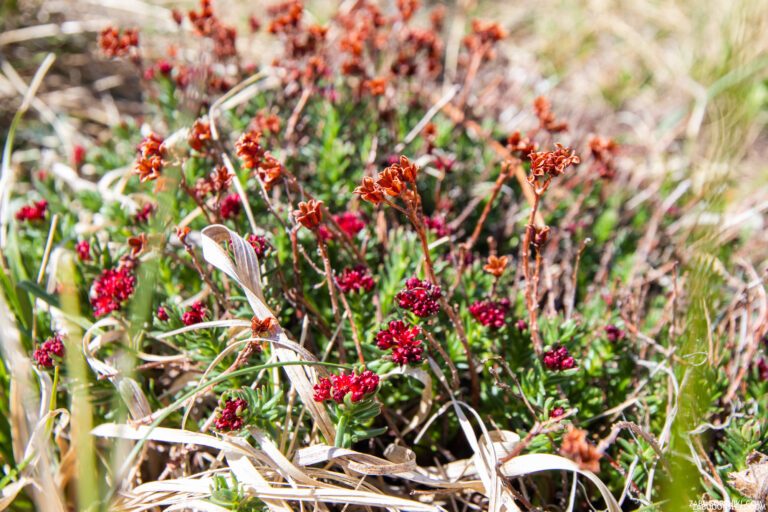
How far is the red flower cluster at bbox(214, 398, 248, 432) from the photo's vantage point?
1.94m

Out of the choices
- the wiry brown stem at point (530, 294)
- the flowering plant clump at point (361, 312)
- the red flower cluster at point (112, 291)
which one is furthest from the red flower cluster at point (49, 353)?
the wiry brown stem at point (530, 294)

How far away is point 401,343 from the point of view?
1995mm

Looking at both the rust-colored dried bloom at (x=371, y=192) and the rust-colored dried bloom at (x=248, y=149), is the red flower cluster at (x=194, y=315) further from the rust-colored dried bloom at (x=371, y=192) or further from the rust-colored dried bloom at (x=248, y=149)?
the rust-colored dried bloom at (x=371, y=192)

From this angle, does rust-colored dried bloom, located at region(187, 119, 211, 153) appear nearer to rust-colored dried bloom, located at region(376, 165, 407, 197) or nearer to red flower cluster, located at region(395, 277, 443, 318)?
rust-colored dried bloom, located at region(376, 165, 407, 197)

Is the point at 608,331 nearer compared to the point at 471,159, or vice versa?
the point at 608,331

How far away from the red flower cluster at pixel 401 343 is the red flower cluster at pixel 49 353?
1115 millimetres

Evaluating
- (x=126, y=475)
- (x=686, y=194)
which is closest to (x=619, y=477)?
(x=126, y=475)

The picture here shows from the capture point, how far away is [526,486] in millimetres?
2350

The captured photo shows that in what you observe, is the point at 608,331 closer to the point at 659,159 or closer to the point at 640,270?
the point at 640,270

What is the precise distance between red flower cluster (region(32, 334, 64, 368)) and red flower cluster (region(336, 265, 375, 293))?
3.25ft

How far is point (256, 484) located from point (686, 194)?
10.1ft

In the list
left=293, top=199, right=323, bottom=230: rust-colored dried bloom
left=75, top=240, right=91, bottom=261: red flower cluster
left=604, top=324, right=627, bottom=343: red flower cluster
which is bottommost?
left=604, top=324, right=627, bottom=343: red flower cluster

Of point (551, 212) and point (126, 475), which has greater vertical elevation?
point (551, 212)

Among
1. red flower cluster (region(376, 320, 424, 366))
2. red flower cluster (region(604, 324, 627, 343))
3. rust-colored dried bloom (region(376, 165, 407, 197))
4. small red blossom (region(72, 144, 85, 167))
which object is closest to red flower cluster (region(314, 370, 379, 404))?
red flower cluster (region(376, 320, 424, 366))
